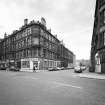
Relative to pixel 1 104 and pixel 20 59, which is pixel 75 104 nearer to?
pixel 1 104

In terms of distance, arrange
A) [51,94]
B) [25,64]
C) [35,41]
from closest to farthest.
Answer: [51,94]
[35,41]
[25,64]

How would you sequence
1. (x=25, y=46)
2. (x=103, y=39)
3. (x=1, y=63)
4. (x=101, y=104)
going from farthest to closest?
(x=1, y=63), (x=25, y=46), (x=103, y=39), (x=101, y=104)

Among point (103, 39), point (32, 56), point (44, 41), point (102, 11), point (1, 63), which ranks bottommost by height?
point (1, 63)

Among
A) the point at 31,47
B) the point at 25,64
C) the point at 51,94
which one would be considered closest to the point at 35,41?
the point at 31,47

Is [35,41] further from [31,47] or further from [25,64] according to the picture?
[25,64]

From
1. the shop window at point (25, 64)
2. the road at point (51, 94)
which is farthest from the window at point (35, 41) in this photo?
the road at point (51, 94)

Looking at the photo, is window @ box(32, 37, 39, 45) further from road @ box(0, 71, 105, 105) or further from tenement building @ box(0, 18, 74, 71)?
road @ box(0, 71, 105, 105)

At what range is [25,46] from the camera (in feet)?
131

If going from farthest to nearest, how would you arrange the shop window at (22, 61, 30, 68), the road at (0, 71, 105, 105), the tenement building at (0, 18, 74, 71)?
the shop window at (22, 61, 30, 68) < the tenement building at (0, 18, 74, 71) < the road at (0, 71, 105, 105)

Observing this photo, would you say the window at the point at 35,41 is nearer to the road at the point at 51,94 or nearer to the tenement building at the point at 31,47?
the tenement building at the point at 31,47

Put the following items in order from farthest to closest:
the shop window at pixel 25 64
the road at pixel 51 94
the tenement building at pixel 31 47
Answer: the shop window at pixel 25 64 → the tenement building at pixel 31 47 → the road at pixel 51 94

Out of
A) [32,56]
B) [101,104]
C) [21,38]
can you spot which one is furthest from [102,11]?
[21,38]

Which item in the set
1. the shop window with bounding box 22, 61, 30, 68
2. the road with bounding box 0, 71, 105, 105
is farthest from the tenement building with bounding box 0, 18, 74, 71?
the road with bounding box 0, 71, 105, 105

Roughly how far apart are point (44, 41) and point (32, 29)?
6819 millimetres
